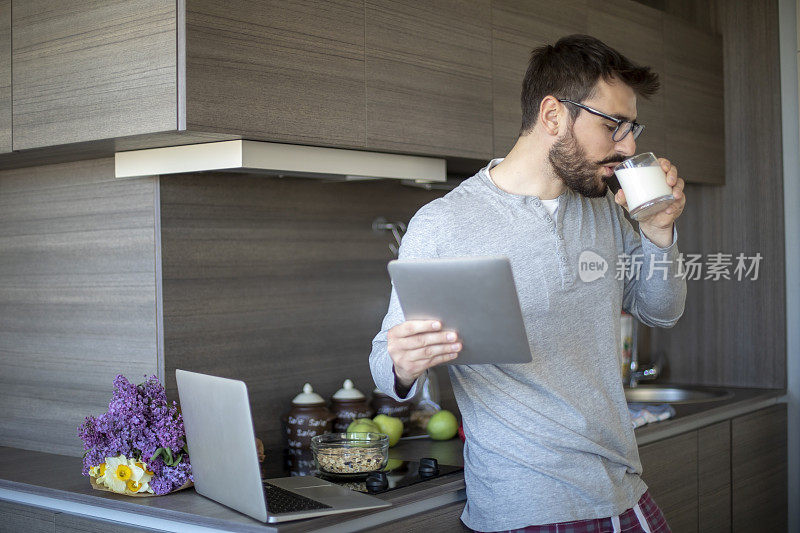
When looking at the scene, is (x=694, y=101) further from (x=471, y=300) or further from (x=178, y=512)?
(x=178, y=512)

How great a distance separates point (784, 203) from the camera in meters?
3.43

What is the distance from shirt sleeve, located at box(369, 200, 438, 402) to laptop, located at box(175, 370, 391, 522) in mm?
225

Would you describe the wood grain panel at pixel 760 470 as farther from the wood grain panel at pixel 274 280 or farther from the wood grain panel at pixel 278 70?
the wood grain panel at pixel 278 70

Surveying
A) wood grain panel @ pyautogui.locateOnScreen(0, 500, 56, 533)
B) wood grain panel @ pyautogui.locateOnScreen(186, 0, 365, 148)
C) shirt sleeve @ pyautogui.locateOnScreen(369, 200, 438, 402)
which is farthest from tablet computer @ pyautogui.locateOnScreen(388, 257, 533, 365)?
wood grain panel @ pyautogui.locateOnScreen(0, 500, 56, 533)

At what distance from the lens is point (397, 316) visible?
68.0 inches

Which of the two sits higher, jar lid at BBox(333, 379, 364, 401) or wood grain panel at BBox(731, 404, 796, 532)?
jar lid at BBox(333, 379, 364, 401)

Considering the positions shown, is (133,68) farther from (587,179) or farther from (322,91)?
(587,179)

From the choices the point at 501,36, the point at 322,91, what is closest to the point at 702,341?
the point at 501,36

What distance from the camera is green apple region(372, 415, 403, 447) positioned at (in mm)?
2414

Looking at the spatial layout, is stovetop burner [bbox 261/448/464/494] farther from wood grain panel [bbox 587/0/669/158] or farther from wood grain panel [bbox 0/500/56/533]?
wood grain panel [bbox 587/0/669/158]

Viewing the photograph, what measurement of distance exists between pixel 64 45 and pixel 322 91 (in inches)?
21.8

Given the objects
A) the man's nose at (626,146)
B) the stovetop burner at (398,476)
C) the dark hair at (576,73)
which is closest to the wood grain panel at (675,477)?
the stovetop burner at (398,476)

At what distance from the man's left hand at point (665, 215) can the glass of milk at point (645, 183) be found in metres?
0.01

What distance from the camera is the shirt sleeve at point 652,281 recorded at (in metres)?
1.94
